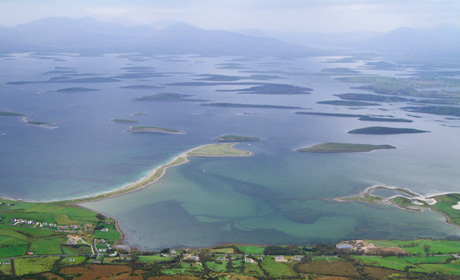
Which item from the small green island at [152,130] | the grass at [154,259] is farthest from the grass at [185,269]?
the small green island at [152,130]

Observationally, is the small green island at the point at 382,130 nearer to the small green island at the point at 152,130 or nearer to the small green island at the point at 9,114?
the small green island at the point at 152,130

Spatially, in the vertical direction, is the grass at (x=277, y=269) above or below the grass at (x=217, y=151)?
below

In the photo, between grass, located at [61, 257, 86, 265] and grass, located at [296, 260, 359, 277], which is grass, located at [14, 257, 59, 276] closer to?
grass, located at [61, 257, 86, 265]

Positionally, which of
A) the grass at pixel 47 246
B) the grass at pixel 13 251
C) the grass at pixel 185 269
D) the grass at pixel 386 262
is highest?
the grass at pixel 13 251

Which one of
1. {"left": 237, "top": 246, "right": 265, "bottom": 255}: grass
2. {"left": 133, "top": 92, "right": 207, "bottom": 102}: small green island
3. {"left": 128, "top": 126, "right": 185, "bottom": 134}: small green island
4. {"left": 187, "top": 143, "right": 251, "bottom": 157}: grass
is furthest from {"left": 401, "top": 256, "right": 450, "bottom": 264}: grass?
{"left": 133, "top": 92, "right": 207, "bottom": 102}: small green island

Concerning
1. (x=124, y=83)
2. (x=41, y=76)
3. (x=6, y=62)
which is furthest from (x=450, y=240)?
(x=6, y=62)
